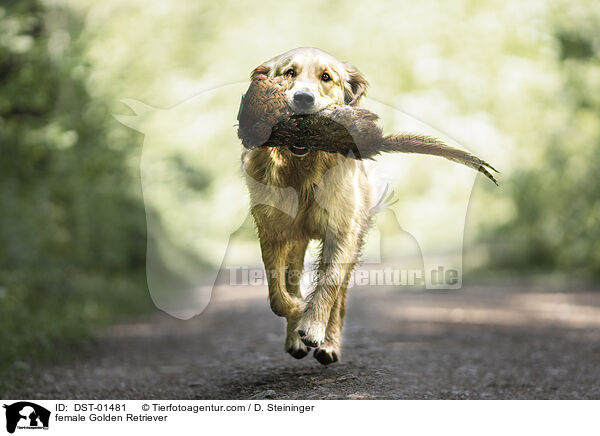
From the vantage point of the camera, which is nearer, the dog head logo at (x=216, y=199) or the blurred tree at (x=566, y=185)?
the dog head logo at (x=216, y=199)

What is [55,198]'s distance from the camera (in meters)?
10.5

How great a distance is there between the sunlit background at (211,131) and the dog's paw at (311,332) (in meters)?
1.26

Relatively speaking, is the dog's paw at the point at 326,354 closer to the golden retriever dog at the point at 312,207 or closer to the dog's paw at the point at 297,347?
the golden retriever dog at the point at 312,207

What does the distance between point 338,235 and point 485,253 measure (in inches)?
492

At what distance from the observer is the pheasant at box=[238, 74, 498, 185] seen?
3986 mm

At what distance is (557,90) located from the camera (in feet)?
50.1

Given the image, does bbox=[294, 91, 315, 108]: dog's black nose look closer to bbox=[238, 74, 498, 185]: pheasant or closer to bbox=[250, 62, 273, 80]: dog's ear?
bbox=[238, 74, 498, 185]: pheasant

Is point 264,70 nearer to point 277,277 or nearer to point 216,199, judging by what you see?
point 277,277

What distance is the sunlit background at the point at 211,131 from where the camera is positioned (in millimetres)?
8906

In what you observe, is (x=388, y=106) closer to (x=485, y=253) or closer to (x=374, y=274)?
(x=374, y=274)

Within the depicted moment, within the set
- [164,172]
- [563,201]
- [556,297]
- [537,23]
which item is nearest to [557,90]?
[537,23]
